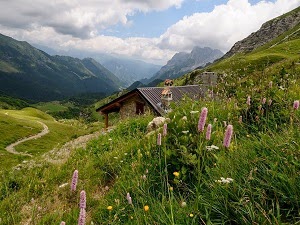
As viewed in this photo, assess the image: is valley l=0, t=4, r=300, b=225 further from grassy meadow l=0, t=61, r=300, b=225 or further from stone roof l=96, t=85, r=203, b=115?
stone roof l=96, t=85, r=203, b=115

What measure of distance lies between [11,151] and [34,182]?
71.5 m

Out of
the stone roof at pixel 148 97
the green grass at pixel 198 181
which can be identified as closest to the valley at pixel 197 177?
the green grass at pixel 198 181

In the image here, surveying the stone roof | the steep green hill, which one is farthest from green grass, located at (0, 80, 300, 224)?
the stone roof

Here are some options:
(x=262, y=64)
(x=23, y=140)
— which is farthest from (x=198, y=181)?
(x=23, y=140)

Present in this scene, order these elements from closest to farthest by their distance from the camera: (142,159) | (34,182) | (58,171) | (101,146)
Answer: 1. (142,159)
2. (34,182)
3. (58,171)
4. (101,146)

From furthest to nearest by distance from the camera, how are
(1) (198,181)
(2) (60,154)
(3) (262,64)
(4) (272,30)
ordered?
1. (4) (272,30)
2. (2) (60,154)
3. (3) (262,64)
4. (1) (198,181)

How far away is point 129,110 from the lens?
138 feet

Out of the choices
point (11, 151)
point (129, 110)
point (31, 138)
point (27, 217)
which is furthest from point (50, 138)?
point (27, 217)

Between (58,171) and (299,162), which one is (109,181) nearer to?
(58,171)

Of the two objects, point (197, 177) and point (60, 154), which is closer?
point (197, 177)

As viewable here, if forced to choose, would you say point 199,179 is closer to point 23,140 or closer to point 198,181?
point 198,181

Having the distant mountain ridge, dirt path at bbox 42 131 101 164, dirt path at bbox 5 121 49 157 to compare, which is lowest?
dirt path at bbox 5 121 49 157

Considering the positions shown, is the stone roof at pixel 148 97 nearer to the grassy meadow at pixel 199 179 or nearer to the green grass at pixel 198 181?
the grassy meadow at pixel 199 179

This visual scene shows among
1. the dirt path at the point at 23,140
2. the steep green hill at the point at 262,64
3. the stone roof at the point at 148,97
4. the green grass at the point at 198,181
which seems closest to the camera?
the green grass at the point at 198,181
